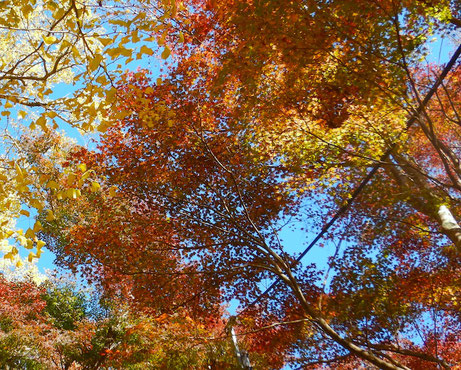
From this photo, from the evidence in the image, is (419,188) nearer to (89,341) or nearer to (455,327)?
(455,327)

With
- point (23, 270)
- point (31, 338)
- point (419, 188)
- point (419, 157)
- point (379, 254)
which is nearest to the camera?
point (419, 188)

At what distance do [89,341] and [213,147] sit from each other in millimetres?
9975

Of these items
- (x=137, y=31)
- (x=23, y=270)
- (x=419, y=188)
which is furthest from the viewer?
(x=23, y=270)

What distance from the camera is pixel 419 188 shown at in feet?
25.4

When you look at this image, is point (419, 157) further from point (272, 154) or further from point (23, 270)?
point (23, 270)

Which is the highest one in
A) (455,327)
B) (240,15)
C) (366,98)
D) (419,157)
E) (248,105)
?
(419,157)

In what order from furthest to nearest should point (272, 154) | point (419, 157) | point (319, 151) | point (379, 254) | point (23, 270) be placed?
point (23, 270) < point (419, 157) < point (379, 254) < point (272, 154) < point (319, 151)

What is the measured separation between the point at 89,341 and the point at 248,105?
469 inches

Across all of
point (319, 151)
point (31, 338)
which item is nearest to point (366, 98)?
point (319, 151)

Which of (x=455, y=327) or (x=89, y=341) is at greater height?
(x=89, y=341)

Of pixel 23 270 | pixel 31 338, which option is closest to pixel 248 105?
pixel 31 338

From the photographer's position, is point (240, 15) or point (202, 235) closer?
point (240, 15)

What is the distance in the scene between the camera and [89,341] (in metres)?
14.1

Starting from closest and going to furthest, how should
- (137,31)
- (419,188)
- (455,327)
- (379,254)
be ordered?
(137,31)
(419,188)
(379,254)
(455,327)
